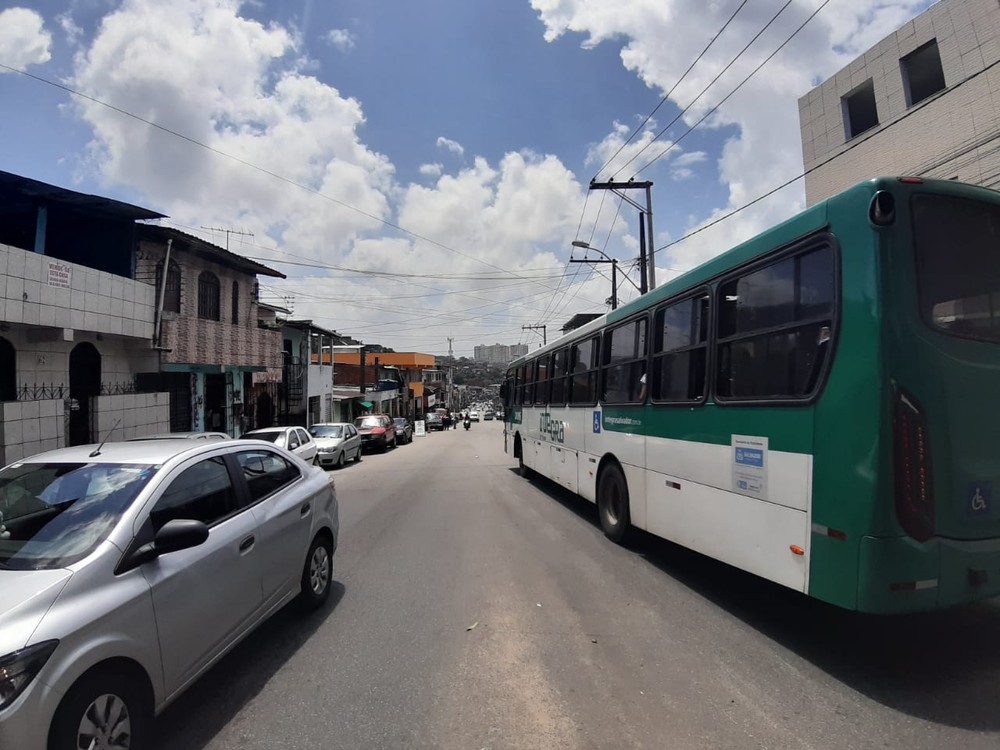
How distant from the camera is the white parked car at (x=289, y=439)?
46.5 feet

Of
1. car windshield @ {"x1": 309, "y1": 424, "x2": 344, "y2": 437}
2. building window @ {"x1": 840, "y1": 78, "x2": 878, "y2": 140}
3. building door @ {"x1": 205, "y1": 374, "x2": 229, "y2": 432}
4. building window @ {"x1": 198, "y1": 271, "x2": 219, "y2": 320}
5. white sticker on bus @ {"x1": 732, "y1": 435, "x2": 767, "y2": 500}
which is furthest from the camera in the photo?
car windshield @ {"x1": 309, "y1": 424, "x2": 344, "y2": 437}

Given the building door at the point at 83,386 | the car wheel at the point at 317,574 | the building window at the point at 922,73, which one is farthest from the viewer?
the building window at the point at 922,73

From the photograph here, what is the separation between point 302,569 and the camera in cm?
452

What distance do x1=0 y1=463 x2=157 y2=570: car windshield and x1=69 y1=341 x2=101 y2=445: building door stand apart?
10.2m

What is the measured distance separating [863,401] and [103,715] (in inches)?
169

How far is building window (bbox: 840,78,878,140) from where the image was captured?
17733 millimetres

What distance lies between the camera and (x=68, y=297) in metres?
11.3

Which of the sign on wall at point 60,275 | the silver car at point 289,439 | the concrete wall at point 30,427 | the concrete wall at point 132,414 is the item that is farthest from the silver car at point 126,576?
the silver car at point 289,439

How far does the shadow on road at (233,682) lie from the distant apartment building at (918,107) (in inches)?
548

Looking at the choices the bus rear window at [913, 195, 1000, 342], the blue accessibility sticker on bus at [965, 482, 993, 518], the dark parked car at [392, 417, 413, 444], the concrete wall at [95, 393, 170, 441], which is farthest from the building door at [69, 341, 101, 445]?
the dark parked car at [392, 417, 413, 444]

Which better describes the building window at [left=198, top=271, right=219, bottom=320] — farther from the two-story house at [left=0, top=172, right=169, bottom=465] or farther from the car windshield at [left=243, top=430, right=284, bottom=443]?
the car windshield at [left=243, top=430, right=284, bottom=443]

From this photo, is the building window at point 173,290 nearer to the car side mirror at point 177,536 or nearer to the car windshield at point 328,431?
the car windshield at point 328,431

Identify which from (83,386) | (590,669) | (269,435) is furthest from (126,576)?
(83,386)

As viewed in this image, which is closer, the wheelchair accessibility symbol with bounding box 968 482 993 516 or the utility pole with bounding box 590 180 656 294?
the wheelchair accessibility symbol with bounding box 968 482 993 516
